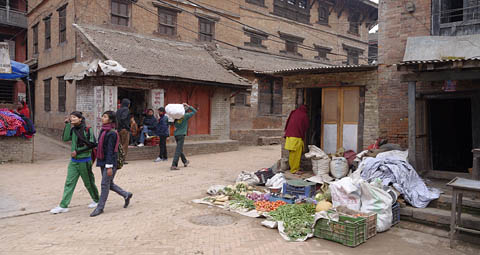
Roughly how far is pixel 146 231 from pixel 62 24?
13375mm

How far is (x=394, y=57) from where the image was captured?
8.45 meters

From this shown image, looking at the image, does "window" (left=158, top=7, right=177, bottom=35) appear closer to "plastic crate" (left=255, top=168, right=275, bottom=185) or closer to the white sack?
"plastic crate" (left=255, top=168, right=275, bottom=185)

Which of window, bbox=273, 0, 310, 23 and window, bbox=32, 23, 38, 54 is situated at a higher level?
window, bbox=273, 0, 310, 23

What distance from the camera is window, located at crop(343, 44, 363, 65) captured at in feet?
86.9

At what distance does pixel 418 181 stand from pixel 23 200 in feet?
24.4

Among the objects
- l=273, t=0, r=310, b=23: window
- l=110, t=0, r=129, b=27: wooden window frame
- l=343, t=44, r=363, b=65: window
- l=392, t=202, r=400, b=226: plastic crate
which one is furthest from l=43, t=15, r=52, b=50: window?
l=343, t=44, r=363, b=65: window

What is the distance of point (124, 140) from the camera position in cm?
1102

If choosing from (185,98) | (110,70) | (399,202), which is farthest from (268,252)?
(185,98)

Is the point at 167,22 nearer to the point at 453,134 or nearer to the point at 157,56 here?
the point at 157,56

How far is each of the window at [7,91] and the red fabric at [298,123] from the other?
62.5 ft

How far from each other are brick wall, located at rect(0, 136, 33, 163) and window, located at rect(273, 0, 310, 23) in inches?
611

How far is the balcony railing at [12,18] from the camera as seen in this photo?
21953 mm

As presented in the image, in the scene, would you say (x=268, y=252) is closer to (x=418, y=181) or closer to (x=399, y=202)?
(x=399, y=202)

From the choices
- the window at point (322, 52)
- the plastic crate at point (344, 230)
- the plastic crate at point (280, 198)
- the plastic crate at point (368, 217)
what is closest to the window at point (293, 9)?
the window at point (322, 52)
